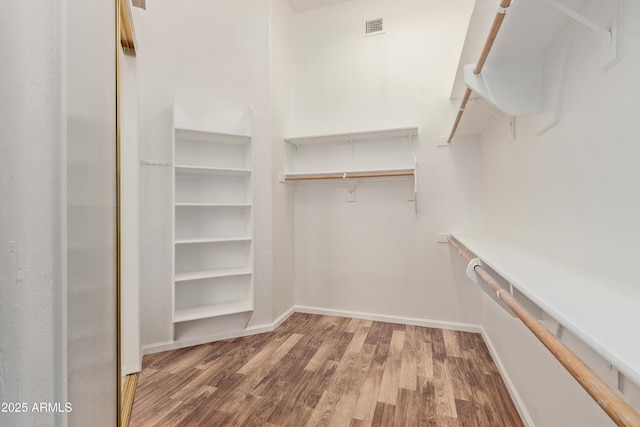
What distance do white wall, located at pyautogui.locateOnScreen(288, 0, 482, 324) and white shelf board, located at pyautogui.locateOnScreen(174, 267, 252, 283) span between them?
0.79m

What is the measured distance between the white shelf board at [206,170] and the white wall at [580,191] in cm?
205

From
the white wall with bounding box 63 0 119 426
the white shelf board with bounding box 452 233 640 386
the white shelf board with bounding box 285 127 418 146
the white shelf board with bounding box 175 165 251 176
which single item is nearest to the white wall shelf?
the white shelf board with bounding box 285 127 418 146

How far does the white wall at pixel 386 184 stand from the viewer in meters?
2.78

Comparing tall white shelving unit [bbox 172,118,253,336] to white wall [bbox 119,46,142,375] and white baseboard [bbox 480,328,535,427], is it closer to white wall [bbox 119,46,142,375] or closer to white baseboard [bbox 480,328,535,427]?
white wall [bbox 119,46,142,375]

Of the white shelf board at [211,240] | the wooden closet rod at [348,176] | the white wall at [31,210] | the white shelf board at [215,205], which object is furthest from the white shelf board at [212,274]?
the white wall at [31,210]

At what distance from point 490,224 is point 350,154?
146cm

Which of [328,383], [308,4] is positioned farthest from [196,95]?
[328,383]

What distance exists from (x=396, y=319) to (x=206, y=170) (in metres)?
2.27

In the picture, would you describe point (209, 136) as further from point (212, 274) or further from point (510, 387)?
point (510, 387)

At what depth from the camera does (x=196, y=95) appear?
8.46 ft

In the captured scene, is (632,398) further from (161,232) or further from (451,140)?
→ (161,232)

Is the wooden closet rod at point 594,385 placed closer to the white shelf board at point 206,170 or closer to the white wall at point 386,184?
the white wall at point 386,184

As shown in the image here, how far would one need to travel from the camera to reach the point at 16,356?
40 centimetres

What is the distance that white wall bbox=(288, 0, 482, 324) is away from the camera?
278 centimetres
